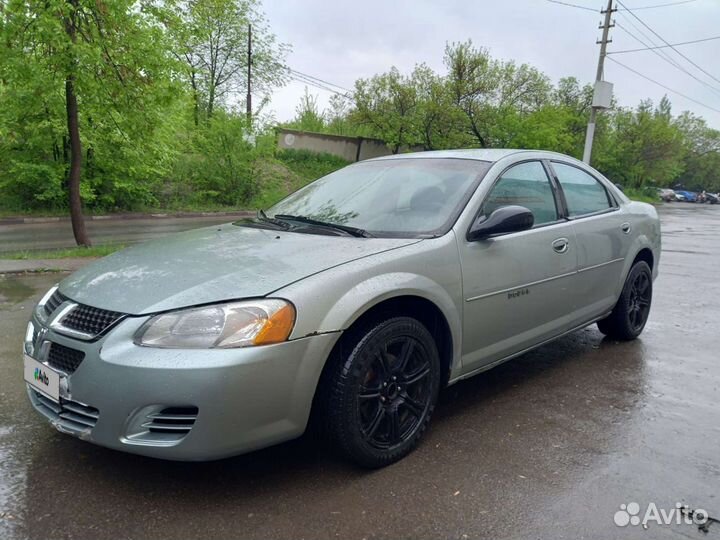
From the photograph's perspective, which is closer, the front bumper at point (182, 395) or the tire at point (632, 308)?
the front bumper at point (182, 395)

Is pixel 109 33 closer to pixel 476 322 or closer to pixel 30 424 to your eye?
pixel 30 424

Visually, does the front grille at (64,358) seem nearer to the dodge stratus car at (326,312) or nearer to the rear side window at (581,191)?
the dodge stratus car at (326,312)

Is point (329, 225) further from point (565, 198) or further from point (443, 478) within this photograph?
point (565, 198)

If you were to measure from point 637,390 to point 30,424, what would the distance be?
3786mm

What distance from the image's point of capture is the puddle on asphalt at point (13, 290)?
19.9ft

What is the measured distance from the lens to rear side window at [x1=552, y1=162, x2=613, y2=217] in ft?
13.5

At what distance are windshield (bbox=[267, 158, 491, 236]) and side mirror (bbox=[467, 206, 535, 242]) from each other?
0.49ft

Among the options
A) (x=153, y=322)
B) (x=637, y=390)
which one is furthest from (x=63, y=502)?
(x=637, y=390)

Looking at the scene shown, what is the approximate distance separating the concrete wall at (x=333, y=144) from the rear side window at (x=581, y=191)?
29865mm

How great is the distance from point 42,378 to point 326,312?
1.34m

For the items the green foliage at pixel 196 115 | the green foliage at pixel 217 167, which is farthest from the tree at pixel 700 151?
the green foliage at pixel 217 167

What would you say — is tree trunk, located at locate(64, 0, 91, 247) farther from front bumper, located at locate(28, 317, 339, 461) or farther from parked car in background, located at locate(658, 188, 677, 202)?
parked car in background, located at locate(658, 188, 677, 202)

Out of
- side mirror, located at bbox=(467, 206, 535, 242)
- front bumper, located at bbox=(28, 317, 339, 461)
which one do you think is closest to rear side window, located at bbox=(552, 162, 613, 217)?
side mirror, located at bbox=(467, 206, 535, 242)

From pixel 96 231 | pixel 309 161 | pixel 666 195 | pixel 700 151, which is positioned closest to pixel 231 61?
pixel 309 161
